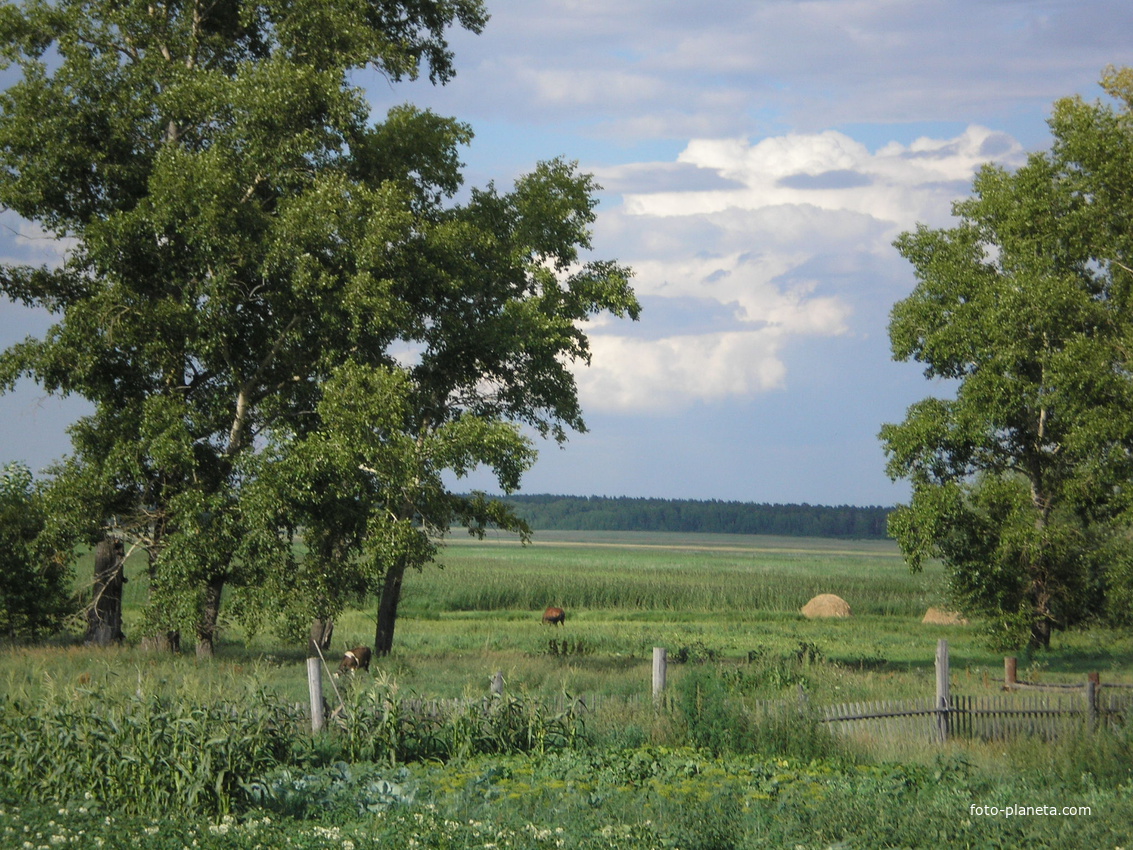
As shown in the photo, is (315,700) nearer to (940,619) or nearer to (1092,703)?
(1092,703)

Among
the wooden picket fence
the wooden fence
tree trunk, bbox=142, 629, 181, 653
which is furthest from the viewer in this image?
tree trunk, bbox=142, 629, 181, 653

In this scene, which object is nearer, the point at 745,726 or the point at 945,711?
the point at 745,726

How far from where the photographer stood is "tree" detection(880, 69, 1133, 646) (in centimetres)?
2688

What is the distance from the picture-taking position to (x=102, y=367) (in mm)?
22594

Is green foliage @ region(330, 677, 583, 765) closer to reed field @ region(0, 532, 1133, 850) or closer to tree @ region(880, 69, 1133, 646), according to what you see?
reed field @ region(0, 532, 1133, 850)

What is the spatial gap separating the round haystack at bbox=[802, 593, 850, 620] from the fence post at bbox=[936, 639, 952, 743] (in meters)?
34.8

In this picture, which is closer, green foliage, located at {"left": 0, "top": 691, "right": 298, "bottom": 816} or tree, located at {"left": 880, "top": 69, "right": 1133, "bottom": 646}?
green foliage, located at {"left": 0, "top": 691, "right": 298, "bottom": 816}

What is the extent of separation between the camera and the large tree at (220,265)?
2119cm

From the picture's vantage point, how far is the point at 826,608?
165 ft

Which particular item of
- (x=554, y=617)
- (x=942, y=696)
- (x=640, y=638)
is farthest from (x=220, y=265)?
(x=554, y=617)

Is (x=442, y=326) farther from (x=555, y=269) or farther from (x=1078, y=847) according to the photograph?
(x=1078, y=847)

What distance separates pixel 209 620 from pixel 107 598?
3262 mm

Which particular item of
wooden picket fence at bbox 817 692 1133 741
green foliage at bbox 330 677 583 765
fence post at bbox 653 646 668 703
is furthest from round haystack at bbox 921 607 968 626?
green foliage at bbox 330 677 583 765

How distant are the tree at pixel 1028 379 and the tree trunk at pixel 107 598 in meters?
19.7
